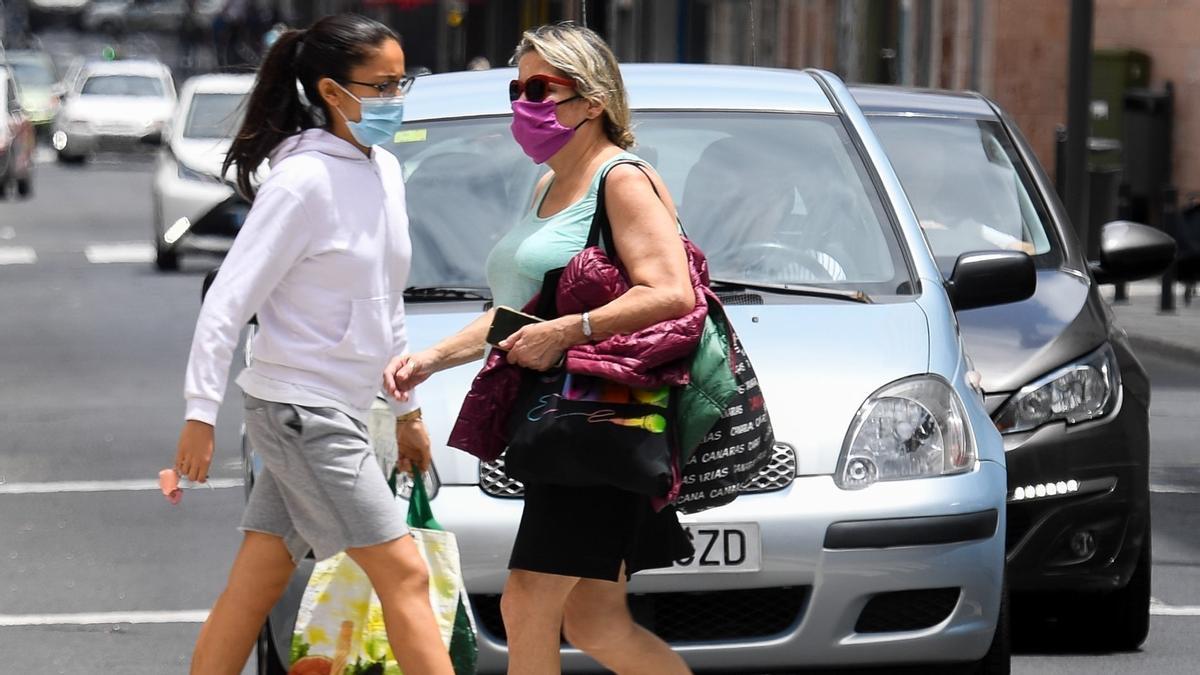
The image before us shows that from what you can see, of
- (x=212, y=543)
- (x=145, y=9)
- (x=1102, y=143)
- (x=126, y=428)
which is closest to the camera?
(x=212, y=543)

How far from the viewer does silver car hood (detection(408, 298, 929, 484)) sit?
5.11 metres

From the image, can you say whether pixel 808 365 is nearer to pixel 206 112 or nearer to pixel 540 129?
pixel 540 129

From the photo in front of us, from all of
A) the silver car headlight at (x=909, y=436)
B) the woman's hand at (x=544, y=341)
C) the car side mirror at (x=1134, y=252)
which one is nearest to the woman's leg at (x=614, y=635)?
the woman's hand at (x=544, y=341)

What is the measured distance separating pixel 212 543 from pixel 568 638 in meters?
3.76

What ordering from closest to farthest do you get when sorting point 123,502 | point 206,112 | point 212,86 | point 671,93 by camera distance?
point 671,93 → point 123,502 → point 206,112 → point 212,86

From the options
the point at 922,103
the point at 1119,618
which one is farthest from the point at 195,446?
the point at 922,103

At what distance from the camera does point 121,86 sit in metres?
39.3

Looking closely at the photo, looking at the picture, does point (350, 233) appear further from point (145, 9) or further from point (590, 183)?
point (145, 9)

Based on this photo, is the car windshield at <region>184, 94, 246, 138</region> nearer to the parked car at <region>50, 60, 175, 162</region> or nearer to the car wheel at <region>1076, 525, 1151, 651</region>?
the car wheel at <region>1076, 525, 1151, 651</region>

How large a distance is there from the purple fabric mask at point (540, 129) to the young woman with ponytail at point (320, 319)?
0.94 feet

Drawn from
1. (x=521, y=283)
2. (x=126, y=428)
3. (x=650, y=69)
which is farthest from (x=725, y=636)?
(x=126, y=428)

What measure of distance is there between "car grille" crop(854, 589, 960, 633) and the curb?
891cm

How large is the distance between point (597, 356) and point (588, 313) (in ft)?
0.26

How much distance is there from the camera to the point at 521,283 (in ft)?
14.6
